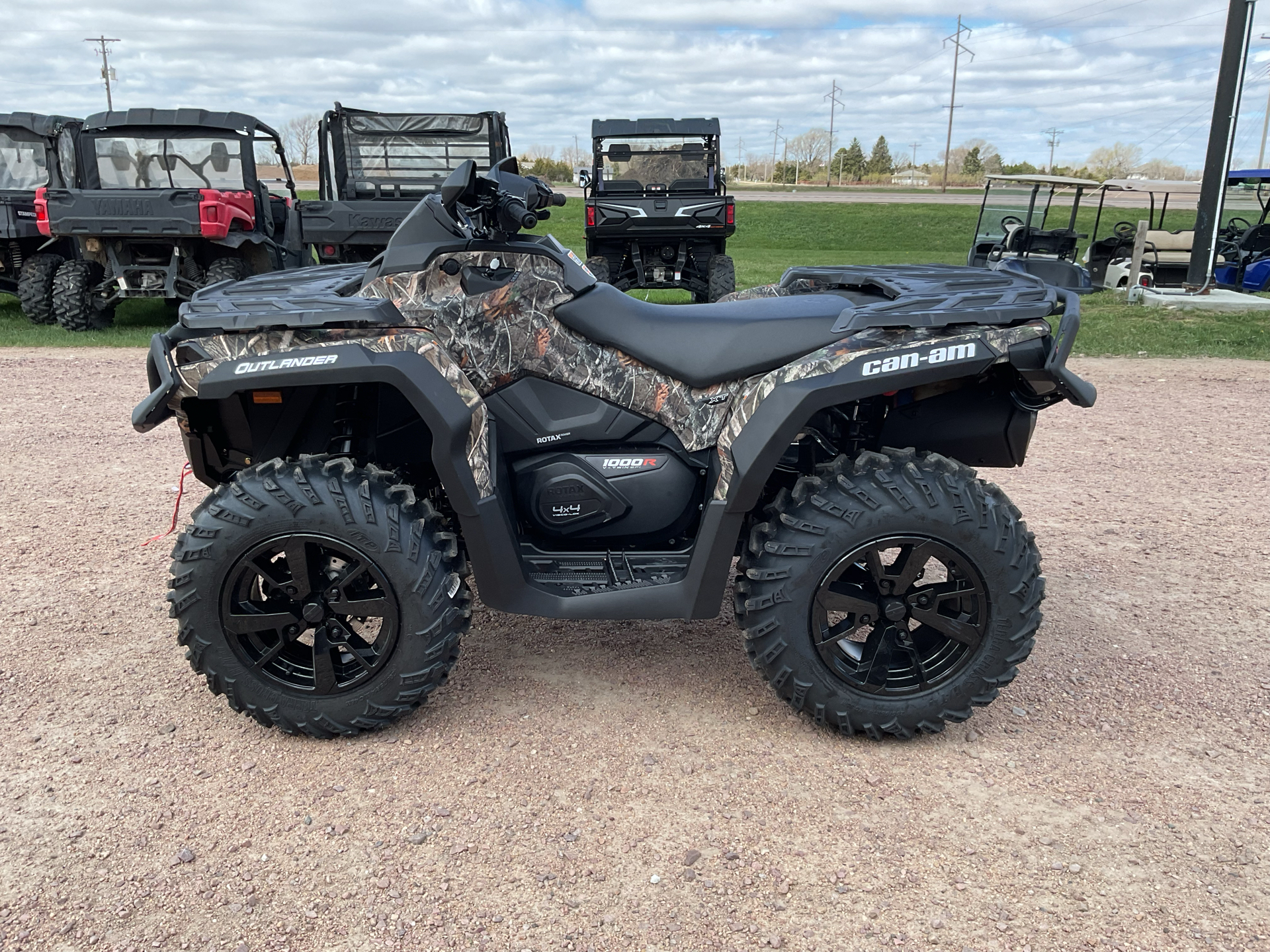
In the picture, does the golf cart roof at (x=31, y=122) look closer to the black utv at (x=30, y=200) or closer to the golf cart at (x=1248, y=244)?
the black utv at (x=30, y=200)

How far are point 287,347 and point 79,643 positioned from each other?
5.47 ft

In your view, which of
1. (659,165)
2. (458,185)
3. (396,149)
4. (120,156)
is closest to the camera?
(458,185)

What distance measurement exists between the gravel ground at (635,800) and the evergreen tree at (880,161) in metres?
76.9

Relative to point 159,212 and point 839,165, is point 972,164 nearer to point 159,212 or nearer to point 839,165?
point 839,165

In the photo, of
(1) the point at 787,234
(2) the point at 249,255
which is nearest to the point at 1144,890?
(2) the point at 249,255

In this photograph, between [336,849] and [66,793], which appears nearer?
[336,849]

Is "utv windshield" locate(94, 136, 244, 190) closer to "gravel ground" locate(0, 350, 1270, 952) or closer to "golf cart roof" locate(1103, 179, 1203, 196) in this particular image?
"gravel ground" locate(0, 350, 1270, 952)

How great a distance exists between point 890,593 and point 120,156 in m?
11.7

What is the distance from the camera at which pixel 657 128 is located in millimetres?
14406

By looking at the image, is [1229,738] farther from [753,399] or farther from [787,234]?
[787,234]

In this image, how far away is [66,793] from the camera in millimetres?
2832

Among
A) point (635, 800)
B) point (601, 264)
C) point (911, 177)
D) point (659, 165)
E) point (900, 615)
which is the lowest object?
point (635, 800)

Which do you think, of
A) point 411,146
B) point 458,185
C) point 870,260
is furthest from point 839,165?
point 458,185

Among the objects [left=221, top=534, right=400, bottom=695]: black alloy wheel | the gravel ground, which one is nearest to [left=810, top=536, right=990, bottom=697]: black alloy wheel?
the gravel ground
